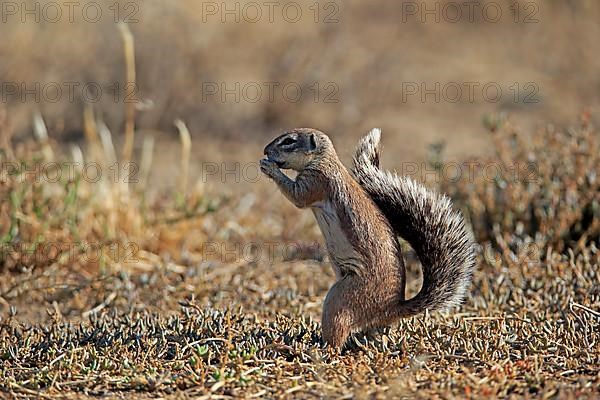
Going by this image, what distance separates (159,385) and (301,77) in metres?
6.72

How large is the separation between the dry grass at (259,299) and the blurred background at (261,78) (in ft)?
7.27

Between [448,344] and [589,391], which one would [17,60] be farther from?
[589,391]

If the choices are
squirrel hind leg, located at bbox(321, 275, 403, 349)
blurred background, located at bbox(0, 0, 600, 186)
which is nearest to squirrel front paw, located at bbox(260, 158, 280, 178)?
squirrel hind leg, located at bbox(321, 275, 403, 349)

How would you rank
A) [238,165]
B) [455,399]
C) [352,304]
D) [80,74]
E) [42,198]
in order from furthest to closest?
[80,74] → [238,165] → [42,198] → [352,304] → [455,399]

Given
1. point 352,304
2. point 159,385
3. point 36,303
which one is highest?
point 352,304

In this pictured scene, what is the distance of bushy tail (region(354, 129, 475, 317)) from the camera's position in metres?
3.93

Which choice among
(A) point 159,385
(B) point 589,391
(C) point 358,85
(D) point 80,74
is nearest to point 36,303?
(A) point 159,385

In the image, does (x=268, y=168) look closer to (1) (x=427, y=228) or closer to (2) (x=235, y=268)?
(1) (x=427, y=228)

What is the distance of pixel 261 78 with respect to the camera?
10867 millimetres

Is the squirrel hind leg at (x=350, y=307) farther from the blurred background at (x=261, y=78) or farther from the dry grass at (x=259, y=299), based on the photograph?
the blurred background at (x=261, y=78)

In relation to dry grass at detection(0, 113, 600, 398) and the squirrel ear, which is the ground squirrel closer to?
the squirrel ear

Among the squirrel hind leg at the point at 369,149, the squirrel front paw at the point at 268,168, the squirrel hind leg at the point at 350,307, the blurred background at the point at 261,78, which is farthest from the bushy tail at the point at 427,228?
the blurred background at the point at 261,78

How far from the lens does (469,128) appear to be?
1022cm

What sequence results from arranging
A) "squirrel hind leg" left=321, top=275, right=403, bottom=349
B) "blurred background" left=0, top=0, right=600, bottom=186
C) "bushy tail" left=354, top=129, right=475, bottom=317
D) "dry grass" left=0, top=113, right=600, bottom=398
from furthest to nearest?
"blurred background" left=0, top=0, right=600, bottom=186, "bushy tail" left=354, top=129, right=475, bottom=317, "squirrel hind leg" left=321, top=275, right=403, bottom=349, "dry grass" left=0, top=113, right=600, bottom=398
